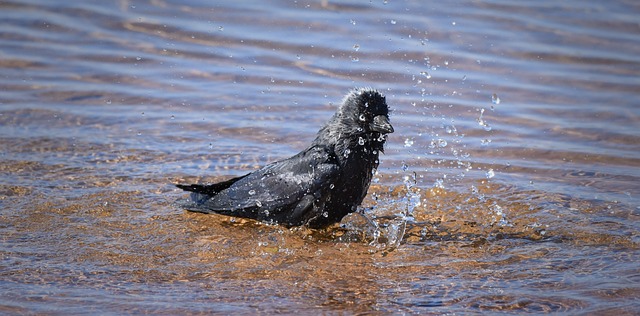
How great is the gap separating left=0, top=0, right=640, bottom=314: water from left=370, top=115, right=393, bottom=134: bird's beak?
2.22 feet

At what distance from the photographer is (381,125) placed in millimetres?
6363

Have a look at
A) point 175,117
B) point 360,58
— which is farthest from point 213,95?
point 360,58

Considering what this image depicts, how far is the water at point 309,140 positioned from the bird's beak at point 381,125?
676 millimetres

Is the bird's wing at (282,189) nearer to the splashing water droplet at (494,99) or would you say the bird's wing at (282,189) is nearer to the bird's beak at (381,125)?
the bird's beak at (381,125)

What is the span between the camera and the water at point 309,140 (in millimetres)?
5297

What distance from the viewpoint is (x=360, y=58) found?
36.3 feet

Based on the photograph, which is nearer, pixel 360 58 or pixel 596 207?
pixel 596 207

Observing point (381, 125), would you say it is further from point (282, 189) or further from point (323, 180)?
point (282, 189)

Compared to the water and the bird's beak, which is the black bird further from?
the water

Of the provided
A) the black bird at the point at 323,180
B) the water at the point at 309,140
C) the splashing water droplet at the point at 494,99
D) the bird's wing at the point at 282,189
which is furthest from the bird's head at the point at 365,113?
the splashing water droplet at the point at 494,99

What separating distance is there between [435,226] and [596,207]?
1.35 m

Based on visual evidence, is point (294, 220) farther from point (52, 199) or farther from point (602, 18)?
point (602, 18)

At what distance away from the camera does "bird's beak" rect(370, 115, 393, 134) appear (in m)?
6.30

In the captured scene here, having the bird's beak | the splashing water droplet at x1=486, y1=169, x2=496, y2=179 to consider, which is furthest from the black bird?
the splashing water droplet at x1=486, y1=169, x2=496, y2=179
